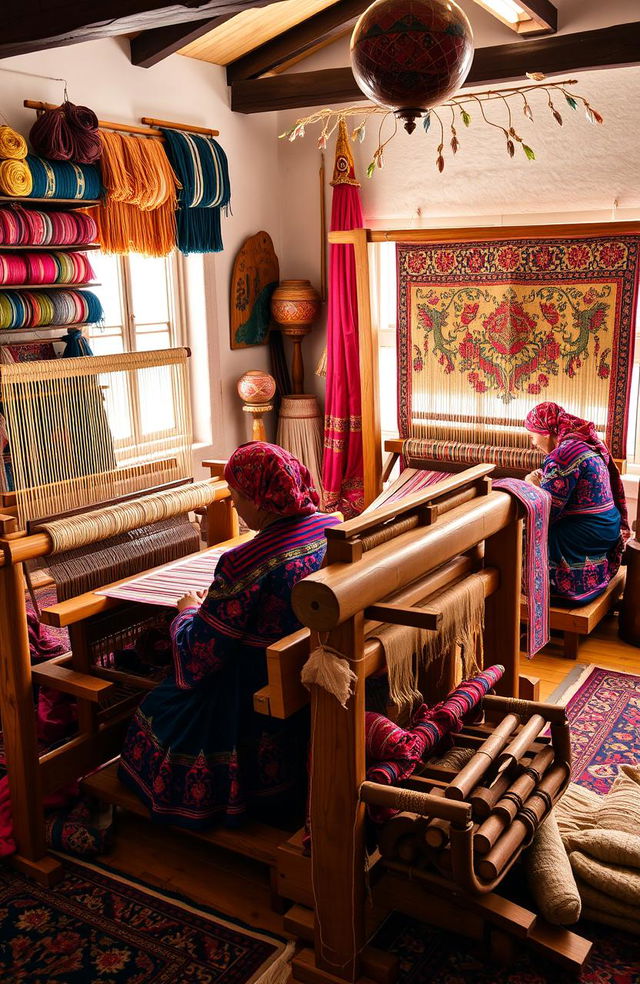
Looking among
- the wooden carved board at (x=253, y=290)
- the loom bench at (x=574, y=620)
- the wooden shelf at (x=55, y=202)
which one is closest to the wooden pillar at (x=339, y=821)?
the loom bench at (x=574, y=620)

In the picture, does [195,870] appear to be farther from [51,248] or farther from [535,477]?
[51,248]

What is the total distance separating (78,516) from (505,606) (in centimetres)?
117

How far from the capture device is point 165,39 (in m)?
4.60

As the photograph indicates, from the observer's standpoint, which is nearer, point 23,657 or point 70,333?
point 23,657

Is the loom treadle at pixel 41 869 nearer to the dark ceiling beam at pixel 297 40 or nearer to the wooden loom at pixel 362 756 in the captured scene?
the wooden loom at pixel 362 756

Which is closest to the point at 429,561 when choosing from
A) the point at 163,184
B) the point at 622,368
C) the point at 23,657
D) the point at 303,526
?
the point at 303,526

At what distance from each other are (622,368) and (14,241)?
107 inches

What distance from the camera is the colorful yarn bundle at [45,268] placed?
396cm

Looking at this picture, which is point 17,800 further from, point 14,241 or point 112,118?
point 112,118

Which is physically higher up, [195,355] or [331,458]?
[195,355]

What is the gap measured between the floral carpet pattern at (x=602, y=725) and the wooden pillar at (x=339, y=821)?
1.08m

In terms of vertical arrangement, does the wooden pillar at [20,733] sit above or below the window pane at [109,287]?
below

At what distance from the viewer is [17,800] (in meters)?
2.45

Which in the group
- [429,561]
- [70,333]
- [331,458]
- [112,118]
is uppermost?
[112,118]
